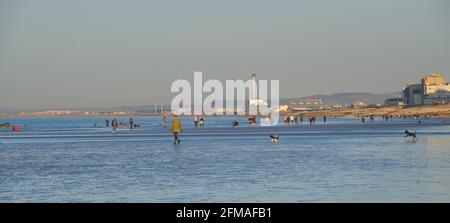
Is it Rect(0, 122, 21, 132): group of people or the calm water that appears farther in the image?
Rect(0, 122, 21, 132): group of people

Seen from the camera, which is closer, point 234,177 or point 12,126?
point 234,177

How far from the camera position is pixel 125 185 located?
776 inches

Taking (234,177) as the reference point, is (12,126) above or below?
above

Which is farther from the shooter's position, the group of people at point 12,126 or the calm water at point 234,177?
the group of people at point 12,126

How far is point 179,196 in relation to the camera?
17.2 metres
